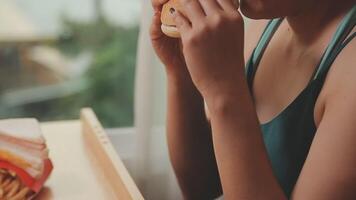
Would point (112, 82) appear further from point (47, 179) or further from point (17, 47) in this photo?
point (47, 179)

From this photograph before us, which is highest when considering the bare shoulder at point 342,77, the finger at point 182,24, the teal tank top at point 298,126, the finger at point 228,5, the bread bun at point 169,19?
the finger at point 228,5

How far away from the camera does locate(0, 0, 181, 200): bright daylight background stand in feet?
4.94

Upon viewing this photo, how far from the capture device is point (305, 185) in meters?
0.69

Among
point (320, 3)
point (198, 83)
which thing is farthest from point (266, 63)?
point (198, 83)

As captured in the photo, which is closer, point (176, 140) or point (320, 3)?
point (320, 3)

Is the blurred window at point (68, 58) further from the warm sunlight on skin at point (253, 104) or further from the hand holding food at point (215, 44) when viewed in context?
the hand holding food at point (215, 44)

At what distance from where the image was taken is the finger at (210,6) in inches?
27.6

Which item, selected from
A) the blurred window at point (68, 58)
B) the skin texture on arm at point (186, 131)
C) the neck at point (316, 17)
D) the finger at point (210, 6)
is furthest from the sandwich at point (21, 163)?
the blurred window at point (68, 58)

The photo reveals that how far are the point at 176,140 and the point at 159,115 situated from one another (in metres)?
0.40

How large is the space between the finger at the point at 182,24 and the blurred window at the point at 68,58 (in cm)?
84

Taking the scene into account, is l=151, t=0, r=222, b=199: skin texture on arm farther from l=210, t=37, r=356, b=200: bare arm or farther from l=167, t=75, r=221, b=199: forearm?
l=210, t=37, r=356, b=200: bare arm

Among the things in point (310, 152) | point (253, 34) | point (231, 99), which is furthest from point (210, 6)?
point (253, 34)

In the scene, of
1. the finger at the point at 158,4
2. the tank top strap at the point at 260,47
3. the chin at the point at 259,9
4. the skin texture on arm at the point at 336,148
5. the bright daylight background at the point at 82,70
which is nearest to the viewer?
the skin texture on arm at the point at 336,148

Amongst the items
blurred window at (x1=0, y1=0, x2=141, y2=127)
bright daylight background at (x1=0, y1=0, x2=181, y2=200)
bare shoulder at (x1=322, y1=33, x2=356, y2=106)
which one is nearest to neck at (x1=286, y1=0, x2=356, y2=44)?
bare shoulder at (x1=322, y1=33, x2=356, y2=106)
